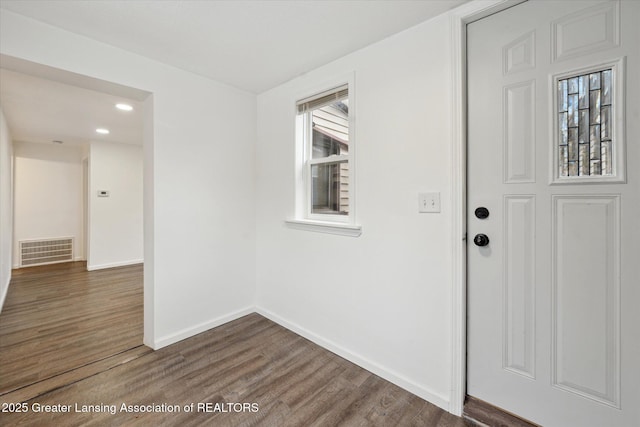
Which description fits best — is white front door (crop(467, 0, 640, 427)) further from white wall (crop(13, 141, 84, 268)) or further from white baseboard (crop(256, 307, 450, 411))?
white wall (crop(13, 141, 84, 268))

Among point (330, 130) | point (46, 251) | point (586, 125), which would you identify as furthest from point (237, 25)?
point (46, 251)

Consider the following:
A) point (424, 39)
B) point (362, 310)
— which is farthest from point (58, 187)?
point (424, 39)

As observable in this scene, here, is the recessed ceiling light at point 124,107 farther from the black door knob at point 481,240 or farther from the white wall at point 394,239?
the black door knob at point 481,240

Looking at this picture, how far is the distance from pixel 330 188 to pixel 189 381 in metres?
1.79

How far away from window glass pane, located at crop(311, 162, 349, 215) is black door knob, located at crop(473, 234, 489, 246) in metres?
1.01

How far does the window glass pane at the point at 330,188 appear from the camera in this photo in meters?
2.37

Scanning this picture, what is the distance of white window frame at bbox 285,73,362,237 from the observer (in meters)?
2.08

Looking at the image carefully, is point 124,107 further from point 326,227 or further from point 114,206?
point 326,227

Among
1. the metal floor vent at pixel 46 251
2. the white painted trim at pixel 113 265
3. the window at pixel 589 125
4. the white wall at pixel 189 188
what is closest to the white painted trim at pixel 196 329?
the white wall at pixel 189 188

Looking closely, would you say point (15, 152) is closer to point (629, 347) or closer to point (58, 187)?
point (58, 187)

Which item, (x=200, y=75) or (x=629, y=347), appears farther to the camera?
(x=200, y=75)

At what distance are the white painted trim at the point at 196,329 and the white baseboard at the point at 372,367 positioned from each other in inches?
14.1

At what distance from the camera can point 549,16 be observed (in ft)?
4.46

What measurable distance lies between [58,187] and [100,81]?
490 centimetres
